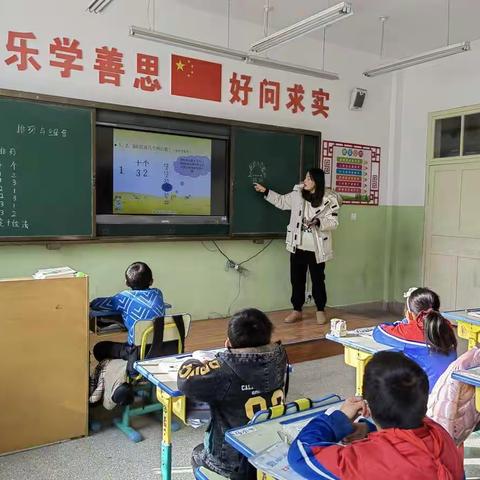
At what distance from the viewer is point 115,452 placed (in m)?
2.66

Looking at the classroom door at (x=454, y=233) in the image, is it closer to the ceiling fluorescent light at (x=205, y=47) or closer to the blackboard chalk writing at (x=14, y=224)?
the ceiling fluorescent light at (x=205, y=47)

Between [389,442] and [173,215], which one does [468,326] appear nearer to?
[389,442]

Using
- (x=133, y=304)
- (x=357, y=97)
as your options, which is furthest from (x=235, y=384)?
(x=357, y=97)

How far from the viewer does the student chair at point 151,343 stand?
A: 2.82 meters

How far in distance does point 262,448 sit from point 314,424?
20 cm

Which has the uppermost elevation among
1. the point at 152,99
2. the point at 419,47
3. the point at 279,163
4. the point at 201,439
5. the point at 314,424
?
the point at 419,47

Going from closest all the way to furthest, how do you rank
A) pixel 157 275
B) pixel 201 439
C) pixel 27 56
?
pixel 201 439, pixel 27 56, pixel 157 275

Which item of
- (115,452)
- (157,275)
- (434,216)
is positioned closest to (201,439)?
(115,452)

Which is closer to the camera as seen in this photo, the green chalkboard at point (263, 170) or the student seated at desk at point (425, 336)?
the student seated at desk at point (425, 336)

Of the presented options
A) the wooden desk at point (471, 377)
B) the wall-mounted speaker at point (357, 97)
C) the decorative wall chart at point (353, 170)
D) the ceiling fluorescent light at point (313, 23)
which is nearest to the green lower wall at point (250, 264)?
the decorative wall chart at point (353, 170)

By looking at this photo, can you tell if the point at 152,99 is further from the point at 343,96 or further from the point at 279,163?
the point at 343,96

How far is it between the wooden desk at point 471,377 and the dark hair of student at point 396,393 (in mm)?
855

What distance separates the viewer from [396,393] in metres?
1.15

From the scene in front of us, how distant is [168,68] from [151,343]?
2.83 m
